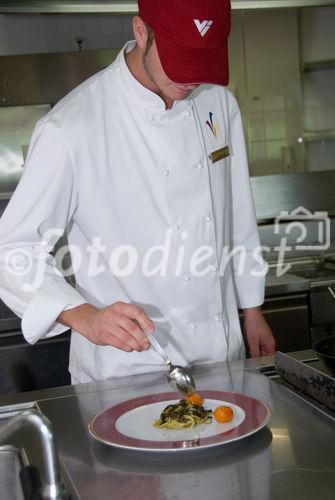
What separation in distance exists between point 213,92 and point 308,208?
6.48 ft

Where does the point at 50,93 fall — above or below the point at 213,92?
above

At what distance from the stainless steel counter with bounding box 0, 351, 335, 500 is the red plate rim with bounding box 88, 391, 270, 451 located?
0.02 meters

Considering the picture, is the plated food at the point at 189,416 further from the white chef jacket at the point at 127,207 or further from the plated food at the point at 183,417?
the white chef jacket at the point at 127,207

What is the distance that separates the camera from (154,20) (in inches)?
46.3

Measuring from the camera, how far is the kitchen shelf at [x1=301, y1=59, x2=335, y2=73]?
10.3 feet

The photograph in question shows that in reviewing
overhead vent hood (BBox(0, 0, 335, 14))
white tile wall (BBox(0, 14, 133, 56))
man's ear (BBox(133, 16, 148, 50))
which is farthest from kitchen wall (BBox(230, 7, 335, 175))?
man's ear (BBox(133, 16, 148, 50))

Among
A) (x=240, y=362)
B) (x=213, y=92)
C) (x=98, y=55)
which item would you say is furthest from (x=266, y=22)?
(x=240, y=362)

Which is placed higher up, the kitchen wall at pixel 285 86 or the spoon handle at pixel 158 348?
the kitchen wall at pixel 285 86

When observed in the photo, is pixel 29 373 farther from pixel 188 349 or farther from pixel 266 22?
pixel 266 22

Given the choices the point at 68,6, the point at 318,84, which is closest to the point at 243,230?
the point at 68,6

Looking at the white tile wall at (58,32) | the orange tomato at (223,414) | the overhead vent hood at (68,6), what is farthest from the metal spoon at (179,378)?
the white tile wall at (58,32)

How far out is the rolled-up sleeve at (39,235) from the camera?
3.93 feet

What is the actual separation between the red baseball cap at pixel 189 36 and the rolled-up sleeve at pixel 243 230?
0.38 metres

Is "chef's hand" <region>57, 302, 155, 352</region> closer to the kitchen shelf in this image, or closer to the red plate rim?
the red plate rim
